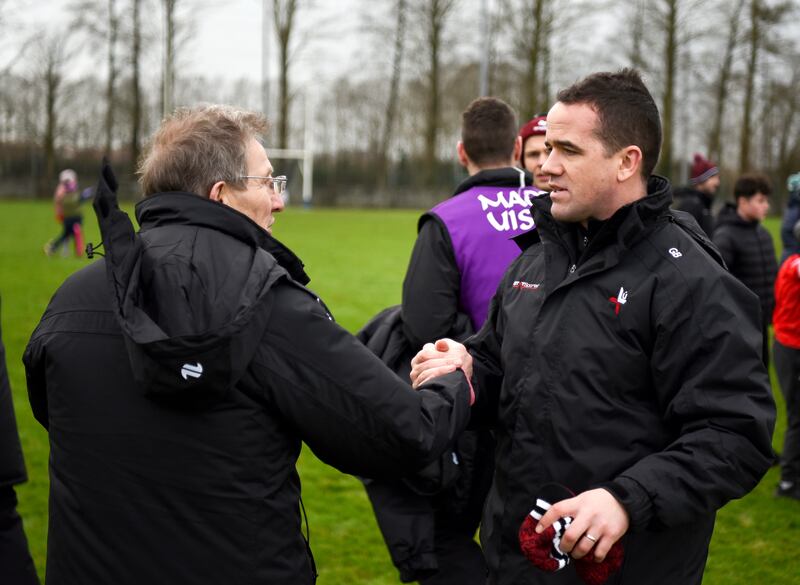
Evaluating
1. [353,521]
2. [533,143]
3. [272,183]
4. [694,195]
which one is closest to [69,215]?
[694,195]

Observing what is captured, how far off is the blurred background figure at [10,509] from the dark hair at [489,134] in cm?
232

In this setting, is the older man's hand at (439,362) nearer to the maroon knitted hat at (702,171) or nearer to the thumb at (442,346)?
the thumb at (442,346)

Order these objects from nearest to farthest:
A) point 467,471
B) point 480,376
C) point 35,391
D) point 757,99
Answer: point 35,391
point 480,376
point 467,471
point 757,99

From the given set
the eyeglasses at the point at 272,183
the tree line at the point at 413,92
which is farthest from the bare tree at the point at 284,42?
the eyeglasses at the point at 272,183

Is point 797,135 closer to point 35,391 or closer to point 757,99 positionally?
point 757,99

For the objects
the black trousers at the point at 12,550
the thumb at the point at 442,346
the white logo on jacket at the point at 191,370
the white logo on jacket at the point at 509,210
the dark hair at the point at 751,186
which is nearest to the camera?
the white logo on jacket at the point at 191,370

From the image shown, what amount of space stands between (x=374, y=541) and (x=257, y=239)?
317cm

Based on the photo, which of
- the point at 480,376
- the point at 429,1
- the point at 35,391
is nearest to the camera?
the point at 35,391

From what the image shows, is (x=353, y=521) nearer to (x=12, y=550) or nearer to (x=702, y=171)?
(x=12, y=550)

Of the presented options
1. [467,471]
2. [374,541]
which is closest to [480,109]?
[467,471]

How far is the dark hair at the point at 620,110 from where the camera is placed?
229 cm

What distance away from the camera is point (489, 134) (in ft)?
13.3

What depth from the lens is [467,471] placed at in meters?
3.65

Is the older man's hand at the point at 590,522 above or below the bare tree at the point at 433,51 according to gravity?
below
